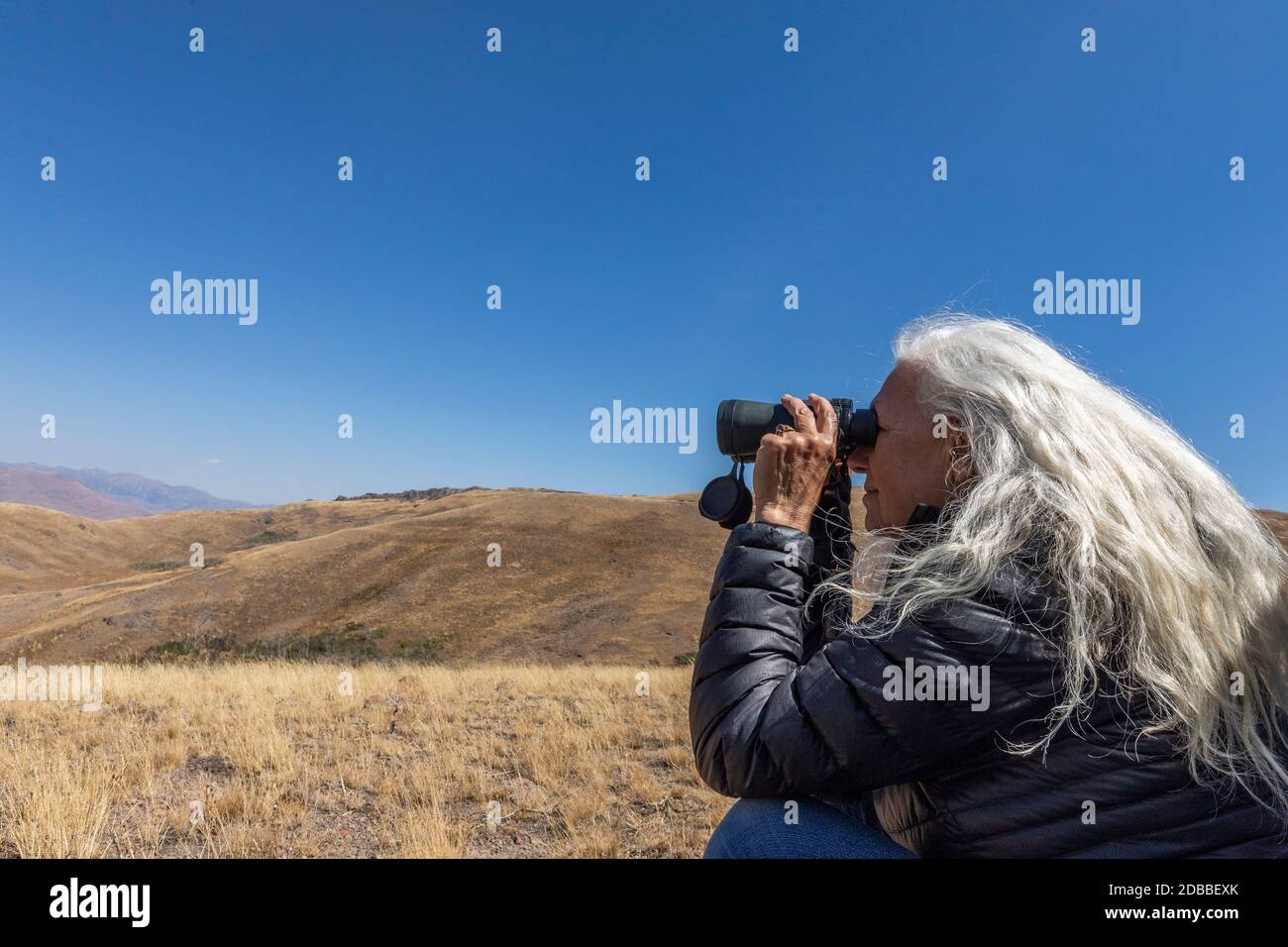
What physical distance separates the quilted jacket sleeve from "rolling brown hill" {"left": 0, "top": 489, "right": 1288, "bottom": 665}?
21.3m

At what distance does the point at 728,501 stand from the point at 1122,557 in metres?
0.91

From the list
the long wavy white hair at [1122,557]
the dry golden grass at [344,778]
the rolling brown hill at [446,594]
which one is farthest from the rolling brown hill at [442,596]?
the long wavy white hair at [1122,557]

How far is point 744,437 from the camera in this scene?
2.14 meters

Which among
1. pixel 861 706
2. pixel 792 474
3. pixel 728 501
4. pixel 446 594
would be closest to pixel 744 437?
pixel 728 501

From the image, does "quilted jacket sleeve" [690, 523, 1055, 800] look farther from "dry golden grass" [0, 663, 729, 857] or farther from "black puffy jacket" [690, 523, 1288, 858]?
"dry golden grass" [0, 663, 729, 857]

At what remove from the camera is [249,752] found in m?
4.80

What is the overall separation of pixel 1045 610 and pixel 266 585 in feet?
119

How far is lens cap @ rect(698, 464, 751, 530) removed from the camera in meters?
1.94

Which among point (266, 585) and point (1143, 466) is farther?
point (266, 585)

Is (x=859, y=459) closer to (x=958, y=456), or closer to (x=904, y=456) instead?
(x=904, y=456)

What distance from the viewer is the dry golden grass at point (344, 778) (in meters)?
3.57

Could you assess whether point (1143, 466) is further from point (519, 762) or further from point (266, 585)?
point (266, 585)
